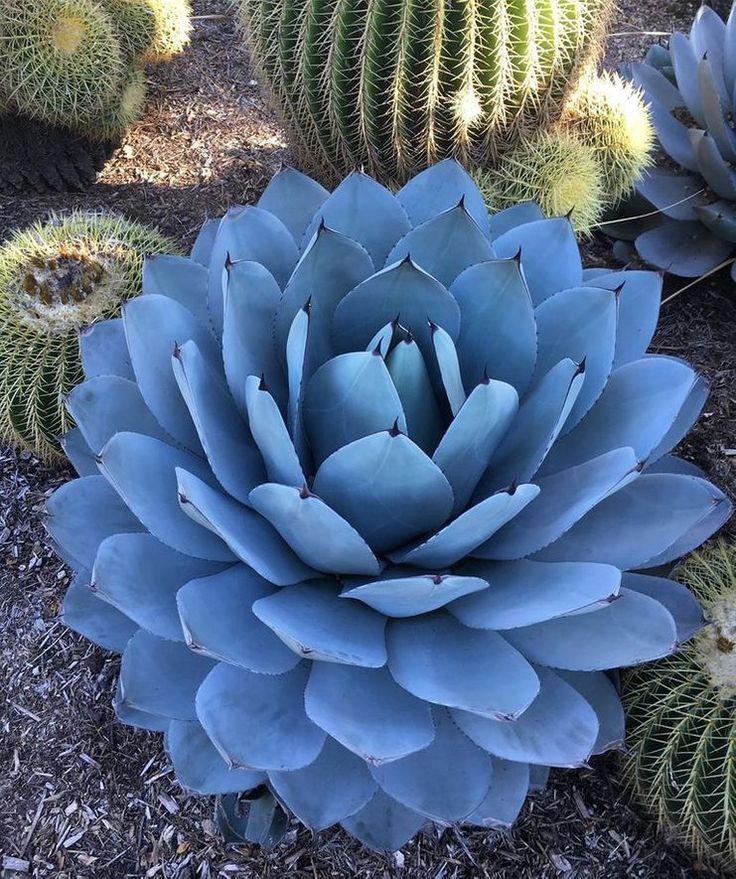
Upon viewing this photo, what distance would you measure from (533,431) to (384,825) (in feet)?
2.22

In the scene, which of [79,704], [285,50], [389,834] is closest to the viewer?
[389,834]

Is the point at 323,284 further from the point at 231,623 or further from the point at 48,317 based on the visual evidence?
the point at 48,317

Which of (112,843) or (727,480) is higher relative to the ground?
(727,480)

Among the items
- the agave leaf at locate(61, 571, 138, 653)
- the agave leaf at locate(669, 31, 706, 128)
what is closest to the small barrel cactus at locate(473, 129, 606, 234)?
the agave leaf at locate(669, 31, 706, 128)

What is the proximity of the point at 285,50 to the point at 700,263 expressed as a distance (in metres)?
1.42

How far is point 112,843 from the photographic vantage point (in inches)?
64.9

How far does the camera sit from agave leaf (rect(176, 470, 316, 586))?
1.04m

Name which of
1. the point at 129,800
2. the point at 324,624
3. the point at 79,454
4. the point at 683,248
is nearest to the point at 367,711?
the point at 324,624

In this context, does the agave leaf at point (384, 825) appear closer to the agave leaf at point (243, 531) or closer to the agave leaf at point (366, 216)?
Answer: the agave leaf at point (243, 531)

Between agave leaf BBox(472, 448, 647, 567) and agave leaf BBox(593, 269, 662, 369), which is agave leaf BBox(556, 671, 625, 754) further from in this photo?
agave leaf BBox(593, 269, 662, 369)

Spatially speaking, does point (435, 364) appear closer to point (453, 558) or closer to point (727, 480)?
point (453, 558)

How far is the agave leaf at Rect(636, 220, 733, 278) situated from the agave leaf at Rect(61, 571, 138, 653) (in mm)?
1969

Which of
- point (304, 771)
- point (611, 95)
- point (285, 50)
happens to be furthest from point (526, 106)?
point (304, 771)

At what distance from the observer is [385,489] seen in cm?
112
